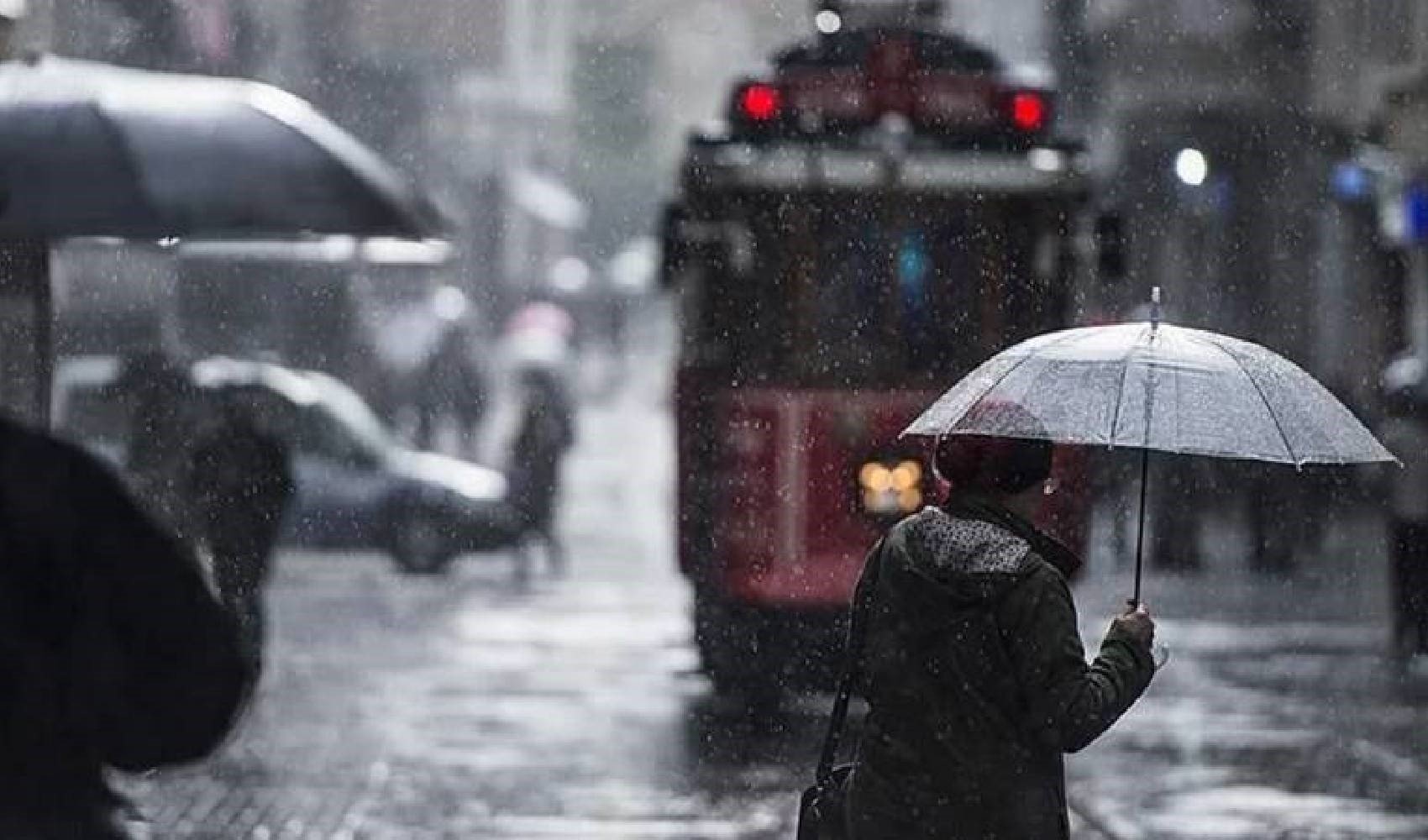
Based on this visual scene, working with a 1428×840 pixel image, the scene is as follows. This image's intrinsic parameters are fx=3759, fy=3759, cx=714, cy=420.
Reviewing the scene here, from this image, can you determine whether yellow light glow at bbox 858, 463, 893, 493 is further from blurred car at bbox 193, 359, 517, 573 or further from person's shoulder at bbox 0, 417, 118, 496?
person's shoulder at bbox 0, 417, 118, 496

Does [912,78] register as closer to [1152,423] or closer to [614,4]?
[1152,423]

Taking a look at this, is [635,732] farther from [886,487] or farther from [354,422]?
[354,422]

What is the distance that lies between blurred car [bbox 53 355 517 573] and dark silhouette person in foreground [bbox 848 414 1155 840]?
2180 cm

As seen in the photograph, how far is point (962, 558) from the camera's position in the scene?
6617 mm

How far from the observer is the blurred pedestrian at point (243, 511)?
55.7 feet

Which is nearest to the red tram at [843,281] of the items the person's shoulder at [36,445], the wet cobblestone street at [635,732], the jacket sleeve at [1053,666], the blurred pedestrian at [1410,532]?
the wet cobblestone street at [635,732]

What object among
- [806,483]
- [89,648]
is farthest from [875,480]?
[89,648]

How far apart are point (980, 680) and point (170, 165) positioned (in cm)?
676

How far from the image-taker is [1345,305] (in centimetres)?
4344

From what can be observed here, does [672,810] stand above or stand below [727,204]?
below

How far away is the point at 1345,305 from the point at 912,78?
25607mm

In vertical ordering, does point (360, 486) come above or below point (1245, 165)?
below

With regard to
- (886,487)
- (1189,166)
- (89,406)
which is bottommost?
(89,406)

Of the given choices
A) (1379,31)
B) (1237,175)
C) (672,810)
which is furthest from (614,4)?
(672,810)
